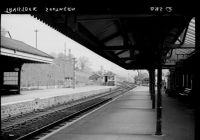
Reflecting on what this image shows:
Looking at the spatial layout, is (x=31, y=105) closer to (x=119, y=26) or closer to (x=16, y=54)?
(x=16, y=54)

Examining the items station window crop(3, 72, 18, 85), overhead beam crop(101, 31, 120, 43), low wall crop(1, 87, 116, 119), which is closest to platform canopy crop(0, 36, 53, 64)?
low wall crop(1, 87, 116, 119)

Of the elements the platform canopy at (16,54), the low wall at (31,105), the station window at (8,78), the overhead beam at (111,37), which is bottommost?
the low wall at (31,105)

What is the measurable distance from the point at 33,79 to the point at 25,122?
34490mm

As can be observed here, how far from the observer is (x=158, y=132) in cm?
886

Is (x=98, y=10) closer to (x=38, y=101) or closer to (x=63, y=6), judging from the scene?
(x=63, y=6)

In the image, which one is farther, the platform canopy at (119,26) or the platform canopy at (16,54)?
the platform canopy at (16,54)

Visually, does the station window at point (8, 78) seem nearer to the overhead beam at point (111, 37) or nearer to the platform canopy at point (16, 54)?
the platform canopy at point (16, 54)

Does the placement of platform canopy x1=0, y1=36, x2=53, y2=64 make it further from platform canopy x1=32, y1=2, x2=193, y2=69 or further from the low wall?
platform canopy x1=32, y1=2, x2=193, y2=69

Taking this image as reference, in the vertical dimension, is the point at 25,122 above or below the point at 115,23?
below

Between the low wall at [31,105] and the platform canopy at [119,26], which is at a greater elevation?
the platform canopy at [119,26]

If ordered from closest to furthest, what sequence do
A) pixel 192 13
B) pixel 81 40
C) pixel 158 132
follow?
pixel 192 13
pixel 158 132
pixel 81 40

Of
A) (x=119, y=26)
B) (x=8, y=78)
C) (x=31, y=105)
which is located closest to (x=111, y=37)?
(x=119, y=26)

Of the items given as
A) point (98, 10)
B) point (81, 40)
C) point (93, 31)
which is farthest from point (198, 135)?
point (93, 31)

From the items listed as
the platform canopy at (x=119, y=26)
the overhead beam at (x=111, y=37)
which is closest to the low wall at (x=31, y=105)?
the platform canopy at (x=119, y=26)
